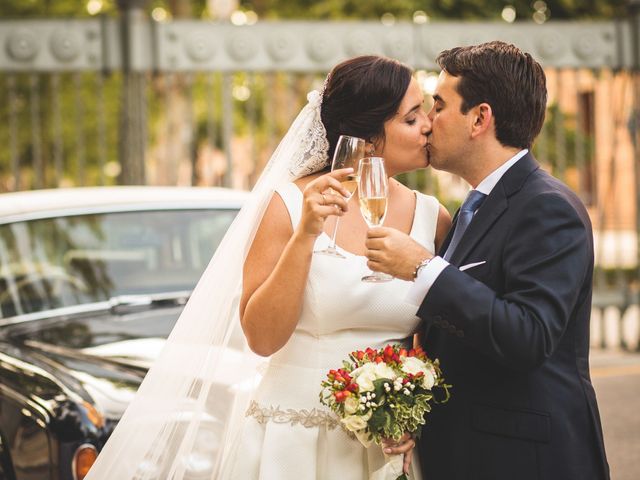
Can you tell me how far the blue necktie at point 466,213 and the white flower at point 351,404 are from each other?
523mm

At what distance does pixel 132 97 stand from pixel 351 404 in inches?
246

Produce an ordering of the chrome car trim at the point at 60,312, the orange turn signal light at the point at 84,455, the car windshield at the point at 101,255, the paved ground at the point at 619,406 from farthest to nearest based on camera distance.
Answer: the paved ground at the point at 619,406
the car windshield at the point at 101,255
the chrome car trim at the point at 60,312
the orange turn signal light at the point at 84,455

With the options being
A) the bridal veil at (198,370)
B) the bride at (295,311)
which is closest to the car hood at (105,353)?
the bridal veil at (198,370)

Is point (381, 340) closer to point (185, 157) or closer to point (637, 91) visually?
point (637, 91)

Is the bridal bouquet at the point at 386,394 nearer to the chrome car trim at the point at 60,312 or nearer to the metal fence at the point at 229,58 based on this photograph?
the chrome car trim at the point at 60,312

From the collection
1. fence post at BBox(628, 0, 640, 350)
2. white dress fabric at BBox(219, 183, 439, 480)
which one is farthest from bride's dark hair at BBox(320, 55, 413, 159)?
fence post at BBox(628, 0, 640, 350)

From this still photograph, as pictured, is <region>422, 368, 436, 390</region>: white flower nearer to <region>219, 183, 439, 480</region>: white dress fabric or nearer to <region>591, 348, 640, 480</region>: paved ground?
<region>219, 183, 439, 480</region>: white dress fabric

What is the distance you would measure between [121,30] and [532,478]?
21.9ft

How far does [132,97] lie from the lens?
27.2 ft

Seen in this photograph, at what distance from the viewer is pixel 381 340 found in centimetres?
294

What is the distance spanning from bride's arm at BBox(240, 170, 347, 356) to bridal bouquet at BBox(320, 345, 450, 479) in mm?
271

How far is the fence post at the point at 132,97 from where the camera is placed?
8.20 m

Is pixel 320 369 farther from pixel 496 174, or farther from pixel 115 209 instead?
pixel 115 209

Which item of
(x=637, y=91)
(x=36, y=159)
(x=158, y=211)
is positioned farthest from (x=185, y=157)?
(x=158, y=211)
